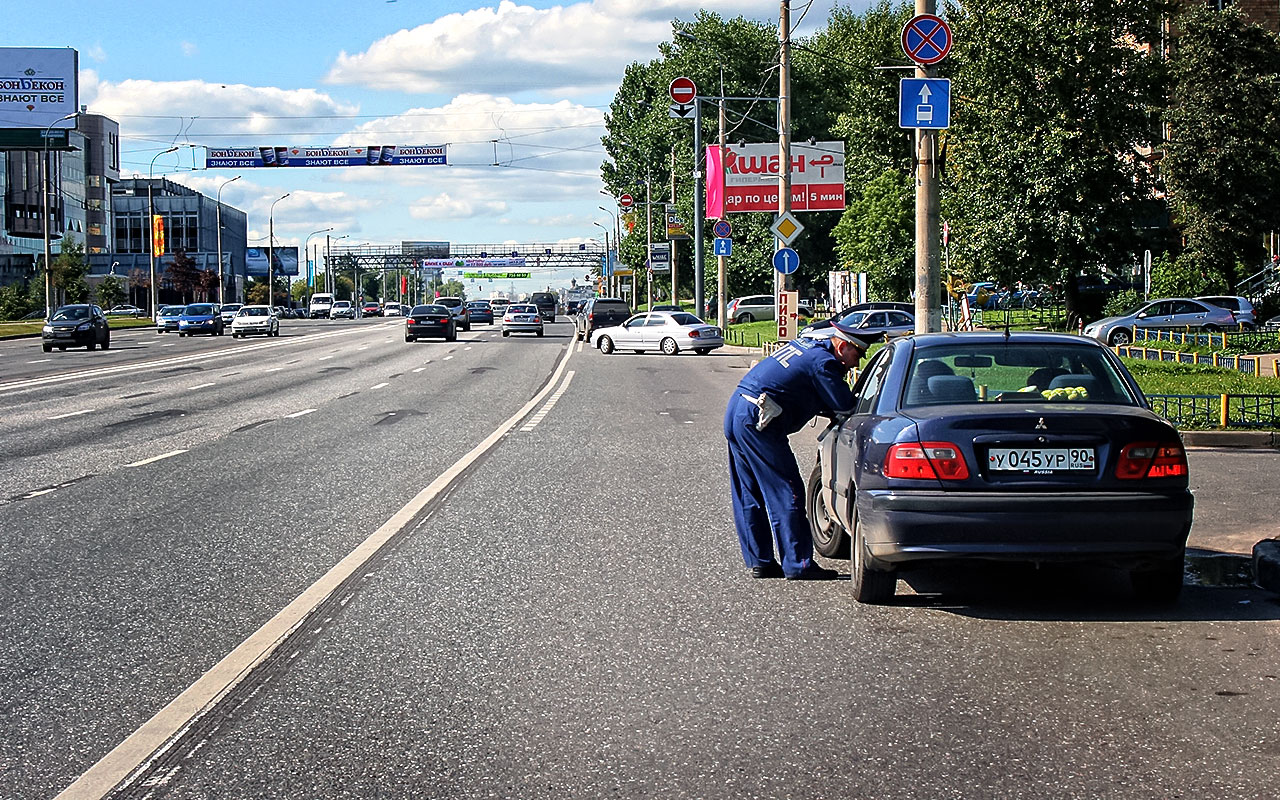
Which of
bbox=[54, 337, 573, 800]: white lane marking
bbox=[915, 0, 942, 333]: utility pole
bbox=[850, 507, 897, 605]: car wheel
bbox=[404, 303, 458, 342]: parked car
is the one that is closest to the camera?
bbox=[54, 337, 573, 800]: white lane marking

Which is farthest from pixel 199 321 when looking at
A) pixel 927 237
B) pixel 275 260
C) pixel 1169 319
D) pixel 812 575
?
pixel 275 260

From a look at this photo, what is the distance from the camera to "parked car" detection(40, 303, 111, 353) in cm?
4484

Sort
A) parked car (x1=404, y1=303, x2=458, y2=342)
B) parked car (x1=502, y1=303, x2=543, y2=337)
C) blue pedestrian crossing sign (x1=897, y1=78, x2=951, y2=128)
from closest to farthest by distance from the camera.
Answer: blue pedestrian crossing sign (x1=897, y1=78, x2=951, y2=128), parked car (x1=404, y1=303, x2=458, y2=342), parked car (x1=502, y1=303, x2=543, y2=337)

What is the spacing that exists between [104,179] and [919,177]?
128m

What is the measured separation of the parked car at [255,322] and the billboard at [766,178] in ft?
79.3

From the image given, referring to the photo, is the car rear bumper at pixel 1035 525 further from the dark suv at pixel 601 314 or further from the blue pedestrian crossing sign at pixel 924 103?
the dark suv at pixel 601 314

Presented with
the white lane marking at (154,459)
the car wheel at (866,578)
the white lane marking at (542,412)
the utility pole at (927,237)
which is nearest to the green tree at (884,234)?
the white lane marking at (542,412)

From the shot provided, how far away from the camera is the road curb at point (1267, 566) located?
7.54m

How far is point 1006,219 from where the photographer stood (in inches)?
1651

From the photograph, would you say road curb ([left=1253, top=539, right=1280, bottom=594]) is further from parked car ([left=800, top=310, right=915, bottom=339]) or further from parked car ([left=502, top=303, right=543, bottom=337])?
parked car ([left=502, top=303, right=543, bottom=337])

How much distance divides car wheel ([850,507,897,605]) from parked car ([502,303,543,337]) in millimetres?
53634

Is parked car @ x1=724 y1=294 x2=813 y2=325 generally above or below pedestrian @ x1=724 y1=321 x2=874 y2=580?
above

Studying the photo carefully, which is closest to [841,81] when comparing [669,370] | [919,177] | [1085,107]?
[1085,107]

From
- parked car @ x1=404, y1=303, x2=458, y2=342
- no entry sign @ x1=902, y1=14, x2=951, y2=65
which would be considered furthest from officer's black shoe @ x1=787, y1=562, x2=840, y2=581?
parked car @ x1=404, y1=303, x2=458, y2=342
